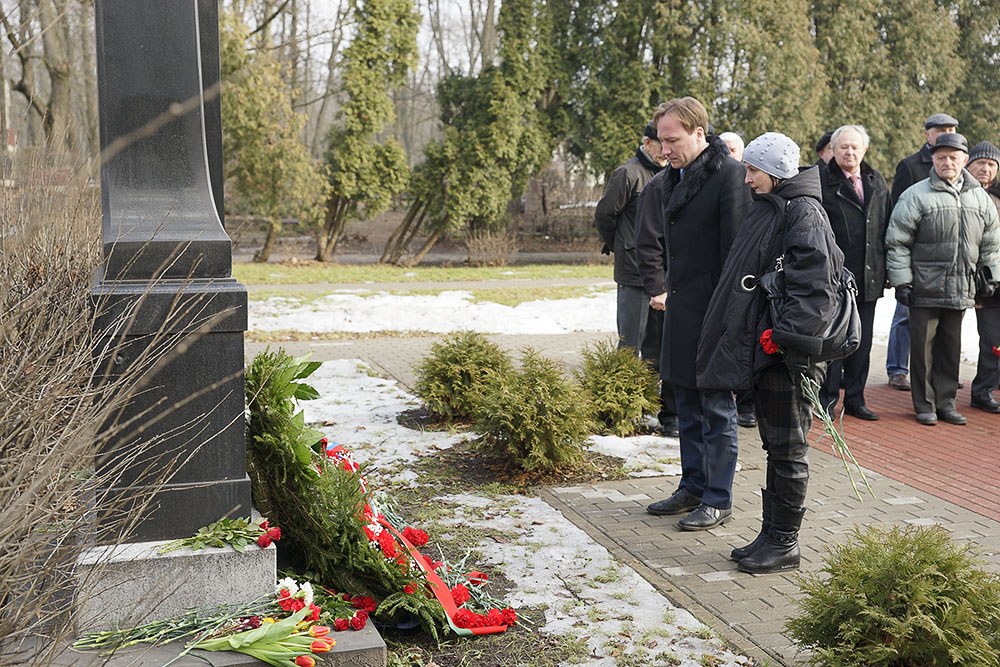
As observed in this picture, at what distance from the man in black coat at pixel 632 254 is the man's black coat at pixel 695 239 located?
184cm

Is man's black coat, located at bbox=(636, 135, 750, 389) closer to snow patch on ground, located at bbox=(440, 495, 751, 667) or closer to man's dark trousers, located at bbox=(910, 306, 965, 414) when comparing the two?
snow patch on ground, located at bbox=(440, 495, 751, 667)

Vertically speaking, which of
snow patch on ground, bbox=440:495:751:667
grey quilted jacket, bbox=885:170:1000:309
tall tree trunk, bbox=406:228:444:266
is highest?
grey quilted jacket, bbox=885:170:1000:309

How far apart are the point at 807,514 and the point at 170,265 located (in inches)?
143

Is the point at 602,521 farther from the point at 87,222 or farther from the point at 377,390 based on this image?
the point at 377,390

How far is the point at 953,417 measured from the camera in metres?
7.54

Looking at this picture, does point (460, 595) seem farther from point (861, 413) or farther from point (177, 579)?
point (861, 413)

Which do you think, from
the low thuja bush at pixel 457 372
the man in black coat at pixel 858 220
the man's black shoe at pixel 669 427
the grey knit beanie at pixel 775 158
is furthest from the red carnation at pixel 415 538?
the man in black coat at pixel 858 220

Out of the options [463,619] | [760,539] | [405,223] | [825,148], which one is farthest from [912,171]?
[405,223]

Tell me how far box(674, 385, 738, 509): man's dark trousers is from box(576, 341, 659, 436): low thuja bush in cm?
157

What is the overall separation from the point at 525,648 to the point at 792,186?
7.82 ft

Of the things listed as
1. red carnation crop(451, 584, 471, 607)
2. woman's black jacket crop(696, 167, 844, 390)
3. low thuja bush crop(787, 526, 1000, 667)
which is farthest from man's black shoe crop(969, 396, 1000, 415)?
red carnation crop(451, 584, 471, 607)

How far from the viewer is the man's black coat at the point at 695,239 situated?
5129 mm

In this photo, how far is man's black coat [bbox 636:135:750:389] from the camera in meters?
5.13

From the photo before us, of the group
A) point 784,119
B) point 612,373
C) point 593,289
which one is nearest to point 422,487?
point 612,373
